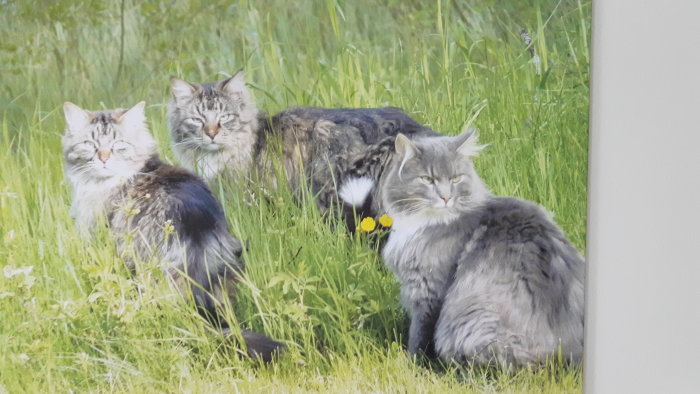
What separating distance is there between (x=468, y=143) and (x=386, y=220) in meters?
0.33

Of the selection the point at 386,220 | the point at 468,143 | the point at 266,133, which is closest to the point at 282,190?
the point at 266,133

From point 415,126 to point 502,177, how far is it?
297 millimetres

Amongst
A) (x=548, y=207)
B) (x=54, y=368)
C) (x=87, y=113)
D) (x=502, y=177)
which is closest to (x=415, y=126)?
(x=502, y=177)

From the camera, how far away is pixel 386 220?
2.12 meters

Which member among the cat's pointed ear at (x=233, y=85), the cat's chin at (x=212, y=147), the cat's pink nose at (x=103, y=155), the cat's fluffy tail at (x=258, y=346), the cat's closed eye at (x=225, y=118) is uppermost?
the cat's pointed ear at (x=233, y=85)

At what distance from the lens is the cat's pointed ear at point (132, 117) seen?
208 centimetres

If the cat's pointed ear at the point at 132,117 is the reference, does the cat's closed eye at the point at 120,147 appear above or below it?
below

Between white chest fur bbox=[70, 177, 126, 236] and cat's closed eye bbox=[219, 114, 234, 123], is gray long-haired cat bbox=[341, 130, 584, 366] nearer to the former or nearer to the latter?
cat's closed eye bbox=[219, 114, 234, 123]

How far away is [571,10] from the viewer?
7.25ft

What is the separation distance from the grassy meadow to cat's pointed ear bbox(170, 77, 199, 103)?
0.06 feet

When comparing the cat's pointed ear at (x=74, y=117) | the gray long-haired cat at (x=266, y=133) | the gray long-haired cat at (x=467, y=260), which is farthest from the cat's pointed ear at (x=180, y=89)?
the gray long-haired cat at (x=467, y=260)

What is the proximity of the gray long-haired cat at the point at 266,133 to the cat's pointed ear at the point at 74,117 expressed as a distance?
0.23 meters

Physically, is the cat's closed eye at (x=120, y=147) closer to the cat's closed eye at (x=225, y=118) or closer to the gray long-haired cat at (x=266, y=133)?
the gray long-haired cat at (x=266, y=133)

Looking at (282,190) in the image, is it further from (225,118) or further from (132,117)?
(132,117)
